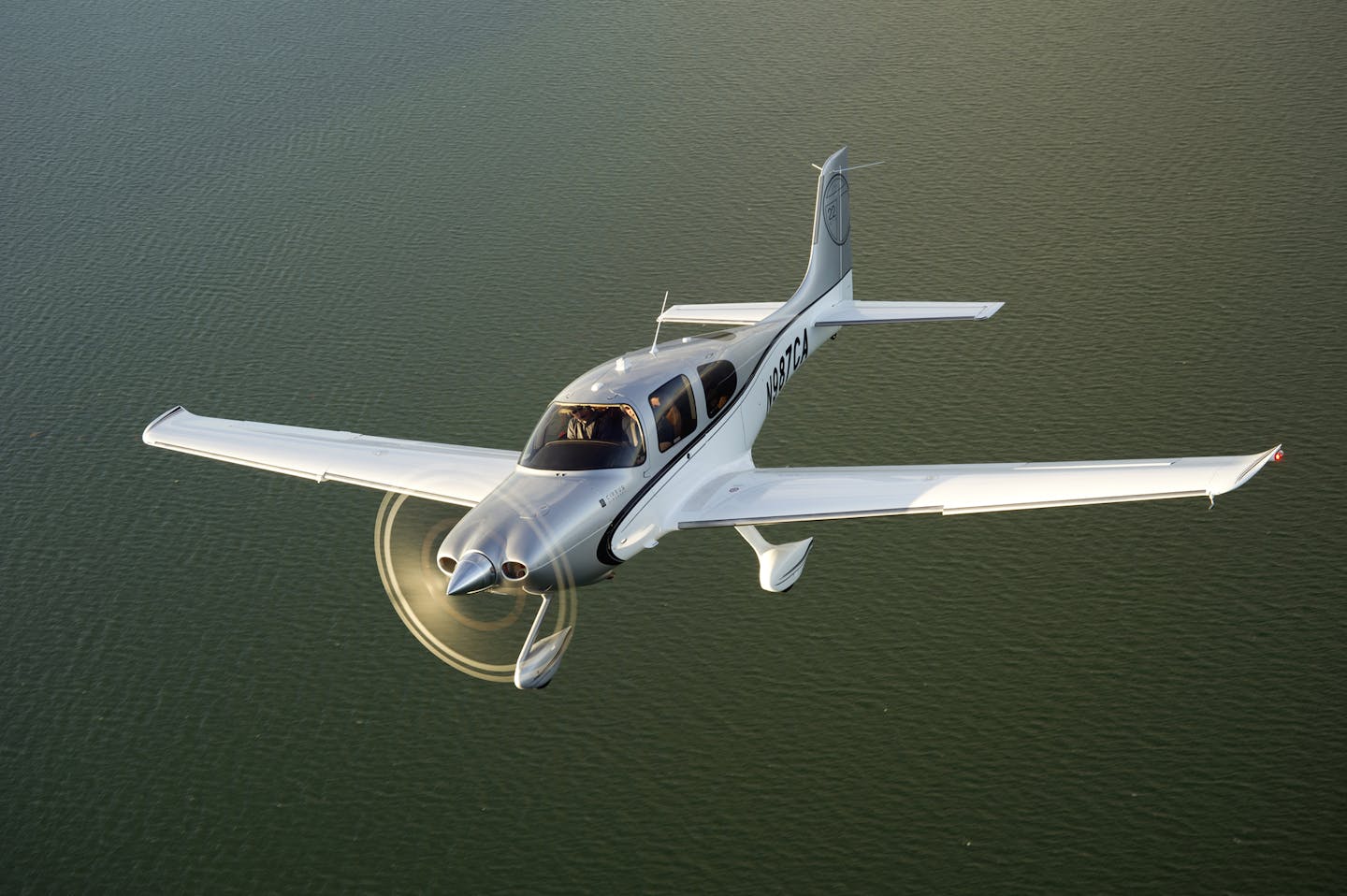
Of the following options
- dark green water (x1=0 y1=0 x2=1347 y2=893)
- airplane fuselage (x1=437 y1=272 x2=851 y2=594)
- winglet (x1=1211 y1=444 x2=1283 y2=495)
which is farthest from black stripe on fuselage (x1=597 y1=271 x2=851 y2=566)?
winglet (x1=1211 y1=444 x2=1283 y2=495)

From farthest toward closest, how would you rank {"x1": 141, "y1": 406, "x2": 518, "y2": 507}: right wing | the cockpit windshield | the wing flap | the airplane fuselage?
the wing flap → {"x1": 141, "y1": 406, "x2": 518, "y2": 507}: right wing → the cockpit windshield → the airplane fuselage

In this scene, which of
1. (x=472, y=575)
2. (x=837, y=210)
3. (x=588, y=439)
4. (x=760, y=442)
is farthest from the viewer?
(x=837, y=210)

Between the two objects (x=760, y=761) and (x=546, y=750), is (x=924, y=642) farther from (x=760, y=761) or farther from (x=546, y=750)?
(x=546, y=750)

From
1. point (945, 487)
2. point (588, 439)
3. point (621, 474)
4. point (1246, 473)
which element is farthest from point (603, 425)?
point (1246, 473)

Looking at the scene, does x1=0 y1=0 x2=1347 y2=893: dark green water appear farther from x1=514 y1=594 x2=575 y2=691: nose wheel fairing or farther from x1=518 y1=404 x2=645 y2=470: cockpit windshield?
x1=518 y1=404 x2=645 y2=470: cockpit windshield

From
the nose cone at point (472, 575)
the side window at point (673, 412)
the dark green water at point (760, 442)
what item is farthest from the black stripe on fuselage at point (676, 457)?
the dark green water at point (760, 442)

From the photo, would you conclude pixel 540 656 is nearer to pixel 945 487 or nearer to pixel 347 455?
pixel 347 455
